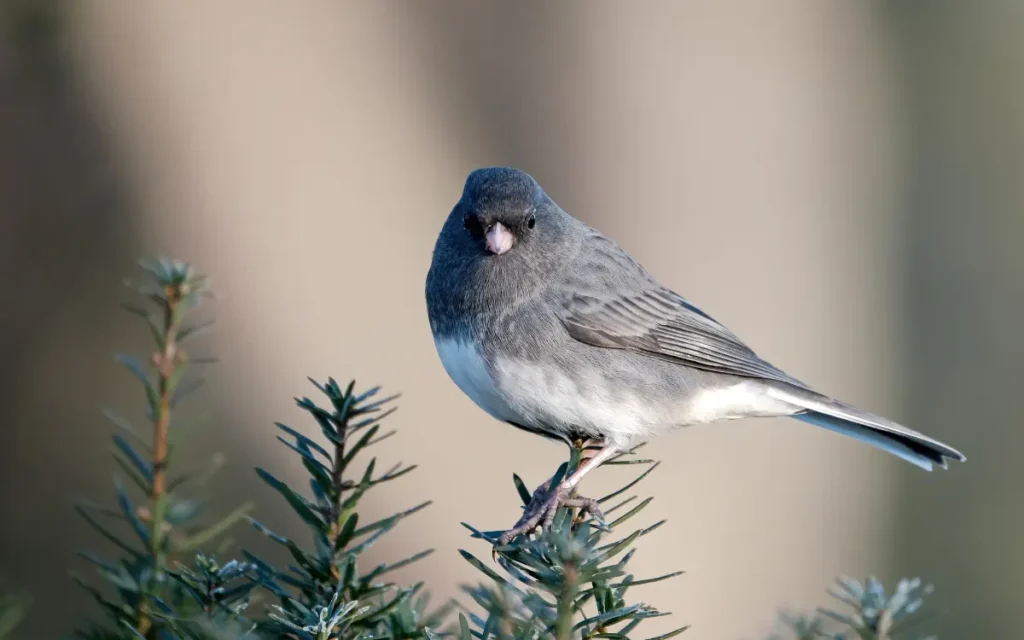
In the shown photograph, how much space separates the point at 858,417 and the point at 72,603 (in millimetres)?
2053

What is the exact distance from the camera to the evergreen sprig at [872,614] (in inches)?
31.9

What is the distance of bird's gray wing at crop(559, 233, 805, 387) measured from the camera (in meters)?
2.08

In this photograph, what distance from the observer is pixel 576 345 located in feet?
6.61

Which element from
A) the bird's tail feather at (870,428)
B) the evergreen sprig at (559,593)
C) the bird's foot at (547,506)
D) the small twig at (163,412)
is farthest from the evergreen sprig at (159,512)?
the bird's tail feather at (870,428)

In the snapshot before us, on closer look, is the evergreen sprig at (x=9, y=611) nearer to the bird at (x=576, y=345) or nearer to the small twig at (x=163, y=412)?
the small twig at (x=163, y=412)

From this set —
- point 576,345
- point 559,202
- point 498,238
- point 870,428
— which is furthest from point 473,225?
point 559,202

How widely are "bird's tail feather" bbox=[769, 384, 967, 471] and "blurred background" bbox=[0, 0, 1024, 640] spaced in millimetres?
1436

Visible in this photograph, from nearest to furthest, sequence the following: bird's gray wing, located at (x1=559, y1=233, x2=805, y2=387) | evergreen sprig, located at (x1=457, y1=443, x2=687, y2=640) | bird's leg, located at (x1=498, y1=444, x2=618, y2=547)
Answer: evergreen sprig, located at (x1=457, y1=443, x2=687, y2=640) → bird's leg, located at (x1=498, y1=444, x2=618, y2=547) → bird's gray wing, located at (x1=559, y1=233, x2=805, y2=387)

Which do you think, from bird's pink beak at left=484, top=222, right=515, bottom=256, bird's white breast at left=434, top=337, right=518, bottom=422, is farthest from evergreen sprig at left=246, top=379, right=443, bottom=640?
bird's pink beak at left=484, top=222, right=515, bottom=256

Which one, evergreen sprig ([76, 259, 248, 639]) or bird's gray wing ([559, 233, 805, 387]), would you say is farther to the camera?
bird's gray wing ([559, 233, 805, 387])

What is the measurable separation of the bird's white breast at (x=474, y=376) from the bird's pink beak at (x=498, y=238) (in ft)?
0.66

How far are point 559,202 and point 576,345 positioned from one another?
2.02m

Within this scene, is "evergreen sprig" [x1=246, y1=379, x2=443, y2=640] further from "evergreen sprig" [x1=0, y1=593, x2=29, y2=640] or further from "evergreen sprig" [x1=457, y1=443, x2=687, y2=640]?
"evergreen sprig" [x1=0, y1=593, x2=29, y2=640]

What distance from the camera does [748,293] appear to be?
4.27 metres
